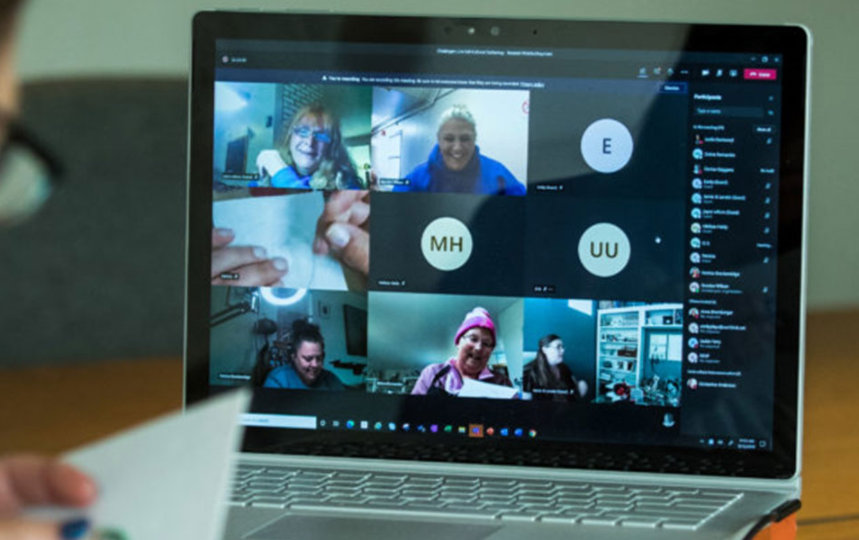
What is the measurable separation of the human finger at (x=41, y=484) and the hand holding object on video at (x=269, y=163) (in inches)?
16.7

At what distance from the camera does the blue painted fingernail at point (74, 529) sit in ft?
1.44

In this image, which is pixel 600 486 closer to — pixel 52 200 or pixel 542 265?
pixel 542 265

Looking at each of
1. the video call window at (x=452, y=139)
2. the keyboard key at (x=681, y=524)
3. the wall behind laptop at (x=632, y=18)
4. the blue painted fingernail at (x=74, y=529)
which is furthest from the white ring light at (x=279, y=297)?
the wall behind laptop at (x=632, y=18)

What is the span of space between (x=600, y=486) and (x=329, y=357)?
221 millimetres

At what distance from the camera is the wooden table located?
3.02 ft

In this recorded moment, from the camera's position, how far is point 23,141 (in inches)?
13.6

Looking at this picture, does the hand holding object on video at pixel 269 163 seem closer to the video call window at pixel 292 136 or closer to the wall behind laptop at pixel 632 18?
the video call window at pixel 292 136

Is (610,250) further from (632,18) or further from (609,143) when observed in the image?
(632,18)

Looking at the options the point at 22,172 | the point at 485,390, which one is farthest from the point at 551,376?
the point at 22,172

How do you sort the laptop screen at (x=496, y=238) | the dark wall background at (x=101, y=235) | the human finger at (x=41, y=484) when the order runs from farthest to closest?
the dark wall background at (x=101, y=235), the laptop screen at (x=496, y=238), the human finger at (x=41, y=484)

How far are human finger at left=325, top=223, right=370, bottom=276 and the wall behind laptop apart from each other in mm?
639

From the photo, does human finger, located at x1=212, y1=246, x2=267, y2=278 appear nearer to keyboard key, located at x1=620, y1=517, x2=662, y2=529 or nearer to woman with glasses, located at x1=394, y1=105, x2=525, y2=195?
woman with glasses, located at x1=394, y1=105, x2=525, y2=195

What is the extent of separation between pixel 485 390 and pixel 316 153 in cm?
22

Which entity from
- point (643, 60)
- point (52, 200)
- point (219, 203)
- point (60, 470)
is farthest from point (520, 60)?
point (52, 200)
